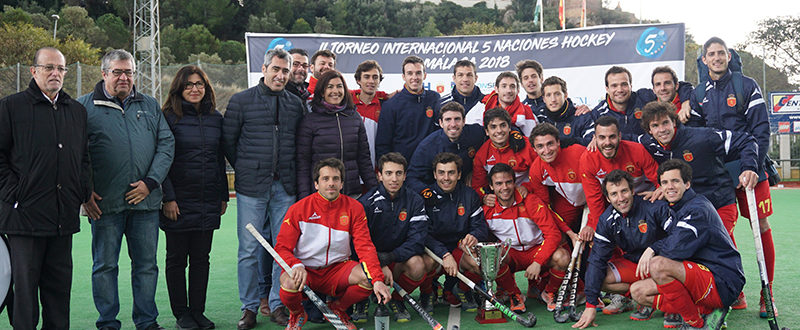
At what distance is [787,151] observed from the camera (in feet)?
50.0

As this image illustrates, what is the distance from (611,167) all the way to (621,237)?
545mm

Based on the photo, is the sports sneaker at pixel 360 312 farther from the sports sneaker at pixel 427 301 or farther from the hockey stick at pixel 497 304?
the hockey stick at pixel 497 304

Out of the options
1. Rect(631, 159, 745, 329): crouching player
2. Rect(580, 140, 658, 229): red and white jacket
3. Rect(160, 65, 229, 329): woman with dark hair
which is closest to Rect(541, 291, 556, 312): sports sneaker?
Rect(580, 140, 658, 229): red and white jacket

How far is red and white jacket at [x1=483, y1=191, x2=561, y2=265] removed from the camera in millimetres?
4355

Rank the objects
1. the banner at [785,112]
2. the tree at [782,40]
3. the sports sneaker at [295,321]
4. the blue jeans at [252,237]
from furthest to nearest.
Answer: the tree at [782,40], the banner at [785,112], the blue jeans at [252,237], the sports sneaker at [295,321]

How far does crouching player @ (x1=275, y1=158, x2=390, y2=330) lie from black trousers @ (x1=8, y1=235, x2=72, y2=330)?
3.95 ft

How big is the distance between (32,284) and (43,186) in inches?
21.2

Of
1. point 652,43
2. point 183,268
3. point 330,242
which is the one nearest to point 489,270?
point 330,242

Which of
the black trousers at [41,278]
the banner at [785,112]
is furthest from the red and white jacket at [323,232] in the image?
the banner at [785,112]

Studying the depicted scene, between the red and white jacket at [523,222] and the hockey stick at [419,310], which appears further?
the red and white jacket at [523,222]

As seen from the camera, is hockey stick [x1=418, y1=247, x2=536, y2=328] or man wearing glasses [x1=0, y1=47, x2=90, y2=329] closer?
man wearing glasses [x1=0, y1=47, x2=90, y2=329]

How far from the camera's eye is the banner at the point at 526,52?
9586 mm

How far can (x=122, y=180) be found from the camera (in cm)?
354

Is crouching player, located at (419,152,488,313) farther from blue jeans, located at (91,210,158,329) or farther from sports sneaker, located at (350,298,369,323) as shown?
blue jeans, located at (91,210,158,329)
